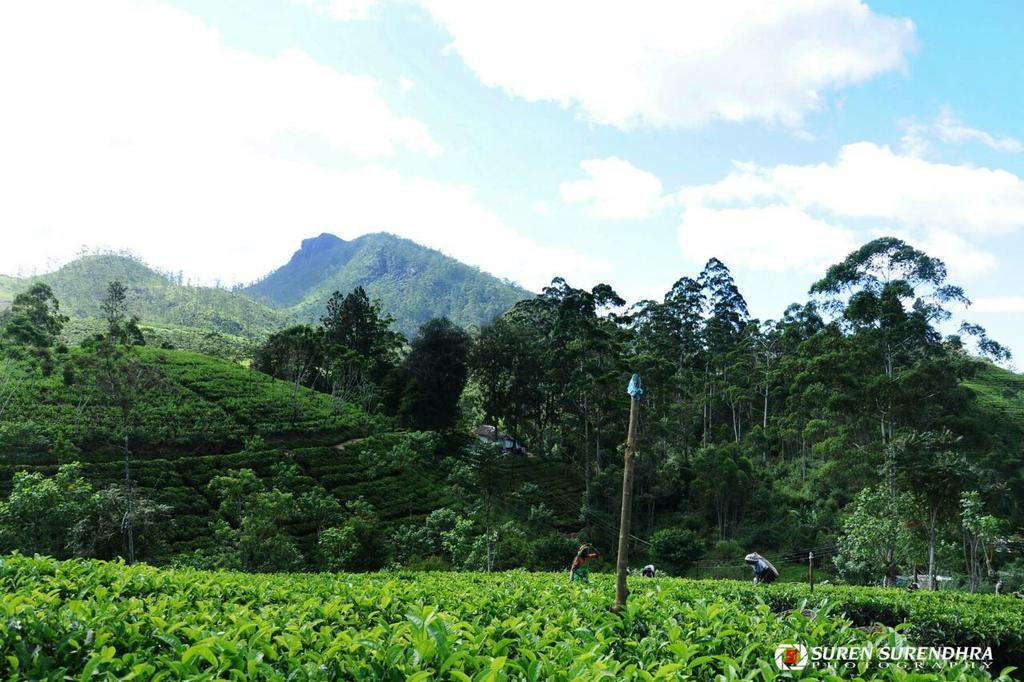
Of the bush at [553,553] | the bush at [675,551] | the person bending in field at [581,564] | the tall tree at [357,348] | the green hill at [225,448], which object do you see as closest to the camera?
the person bending in field at [581,564]

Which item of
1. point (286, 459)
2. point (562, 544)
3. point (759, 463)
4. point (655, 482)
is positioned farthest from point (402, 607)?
point (759, 463)

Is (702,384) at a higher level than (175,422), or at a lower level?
higher

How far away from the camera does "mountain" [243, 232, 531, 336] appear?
13562 cm

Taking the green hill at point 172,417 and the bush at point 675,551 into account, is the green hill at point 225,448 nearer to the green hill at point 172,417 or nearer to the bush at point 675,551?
the green hill at point 172,417

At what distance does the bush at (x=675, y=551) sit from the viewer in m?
21.4

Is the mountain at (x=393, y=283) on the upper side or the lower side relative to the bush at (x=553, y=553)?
upper

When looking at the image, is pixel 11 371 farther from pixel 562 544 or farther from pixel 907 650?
pixel 907 650

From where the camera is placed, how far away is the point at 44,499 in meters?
14.2

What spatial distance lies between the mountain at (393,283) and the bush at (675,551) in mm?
92310

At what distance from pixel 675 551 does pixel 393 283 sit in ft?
467

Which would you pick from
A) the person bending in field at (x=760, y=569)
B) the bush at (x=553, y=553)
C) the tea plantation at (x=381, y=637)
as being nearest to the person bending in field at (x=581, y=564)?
the tea plantation at (x=381, y=637)

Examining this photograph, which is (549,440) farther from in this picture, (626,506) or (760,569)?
(626,506)

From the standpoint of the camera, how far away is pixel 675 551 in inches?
851

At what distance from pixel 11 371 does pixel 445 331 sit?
885 inches
